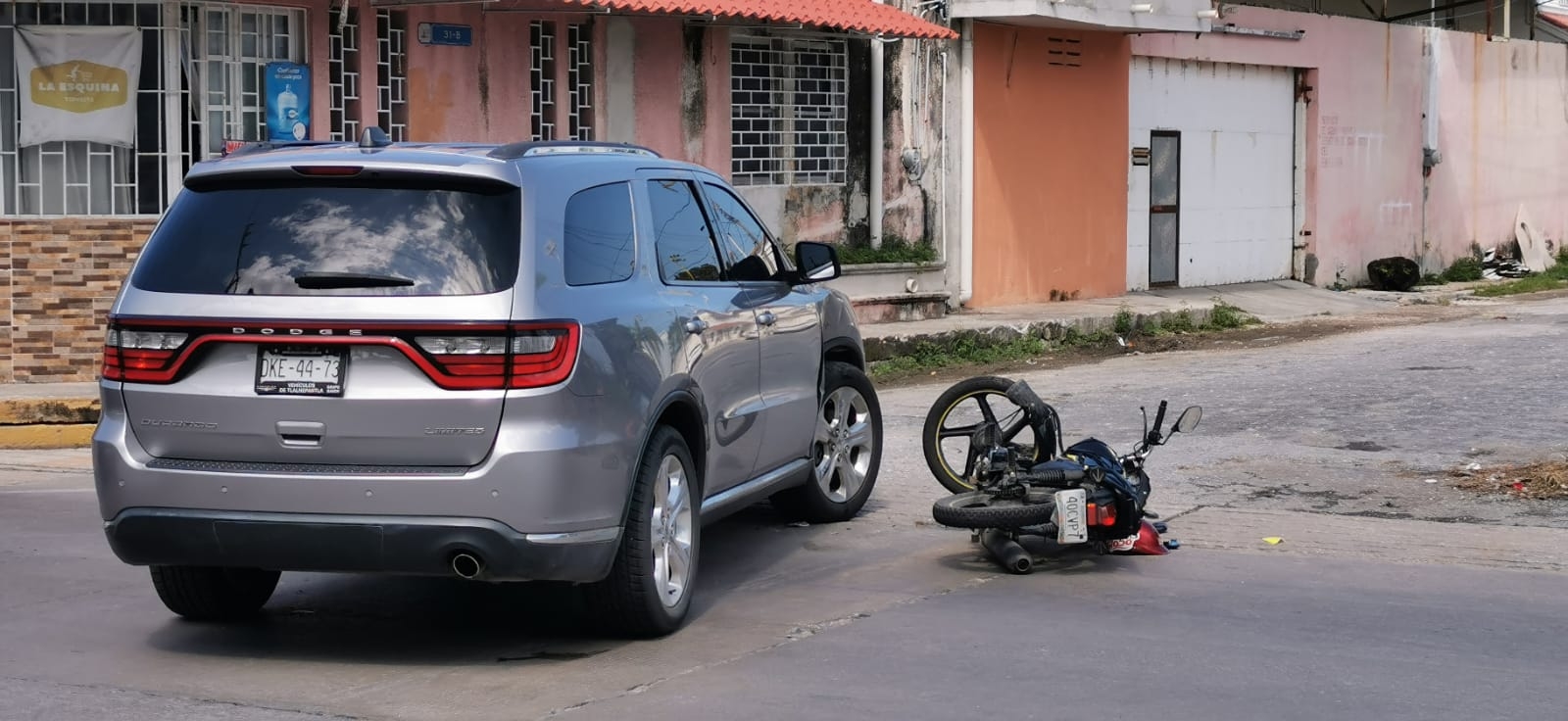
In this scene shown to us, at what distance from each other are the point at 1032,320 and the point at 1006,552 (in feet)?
38.3

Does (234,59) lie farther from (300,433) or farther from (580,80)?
(300,433)

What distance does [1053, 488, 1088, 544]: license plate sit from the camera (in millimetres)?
7703

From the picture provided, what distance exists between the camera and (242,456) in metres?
6.12

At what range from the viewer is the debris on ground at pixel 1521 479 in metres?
9.66

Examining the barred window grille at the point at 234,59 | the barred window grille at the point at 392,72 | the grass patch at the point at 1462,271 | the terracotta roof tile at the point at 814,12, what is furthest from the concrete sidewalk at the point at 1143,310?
the barred window grille at the point at 234,59

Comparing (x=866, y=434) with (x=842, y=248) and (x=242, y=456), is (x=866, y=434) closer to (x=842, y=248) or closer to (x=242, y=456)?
(x=242, y=456)

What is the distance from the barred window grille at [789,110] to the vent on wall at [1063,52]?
3106 mm

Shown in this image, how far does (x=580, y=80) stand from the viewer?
17500mm

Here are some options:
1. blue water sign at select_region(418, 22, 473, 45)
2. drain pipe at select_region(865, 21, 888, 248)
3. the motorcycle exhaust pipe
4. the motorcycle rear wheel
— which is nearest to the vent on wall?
drain pipe at select_region(865, 21, 888, 248)

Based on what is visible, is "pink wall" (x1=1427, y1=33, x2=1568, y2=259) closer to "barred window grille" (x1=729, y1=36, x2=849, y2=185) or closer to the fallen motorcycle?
"barred window grille" (x1=729, y1=36, x2=849, y2=185)

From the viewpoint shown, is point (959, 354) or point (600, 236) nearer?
point (600, 236)

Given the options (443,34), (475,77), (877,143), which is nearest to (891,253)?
(877,143)

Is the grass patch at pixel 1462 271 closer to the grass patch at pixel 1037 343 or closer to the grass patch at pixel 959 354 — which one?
the grass patch at pixel 1037 343

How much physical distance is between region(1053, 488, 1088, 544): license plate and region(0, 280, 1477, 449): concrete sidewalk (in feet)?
25.8
